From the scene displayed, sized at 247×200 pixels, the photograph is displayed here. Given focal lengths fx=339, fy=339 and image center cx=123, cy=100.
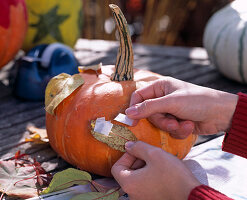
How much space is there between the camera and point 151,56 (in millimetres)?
2465

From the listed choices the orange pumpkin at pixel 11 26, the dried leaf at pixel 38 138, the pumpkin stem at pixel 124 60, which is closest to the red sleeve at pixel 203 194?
the pumpkin stem at pixel 124 60

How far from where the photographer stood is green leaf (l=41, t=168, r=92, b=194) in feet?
3.20

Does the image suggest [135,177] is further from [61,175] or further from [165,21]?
[165,21]

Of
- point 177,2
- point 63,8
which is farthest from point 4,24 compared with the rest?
point 177,2

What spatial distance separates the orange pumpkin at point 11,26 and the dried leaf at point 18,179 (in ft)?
2.46

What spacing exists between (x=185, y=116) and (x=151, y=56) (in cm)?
147

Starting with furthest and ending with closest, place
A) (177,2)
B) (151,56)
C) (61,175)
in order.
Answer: (177,2) < (151,56) < (61,175)

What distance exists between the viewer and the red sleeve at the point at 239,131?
1.04 meters

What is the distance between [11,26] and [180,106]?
1.09 m

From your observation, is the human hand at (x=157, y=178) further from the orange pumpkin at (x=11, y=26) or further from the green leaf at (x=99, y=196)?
the orange pumpkin at (x=11, y=26)

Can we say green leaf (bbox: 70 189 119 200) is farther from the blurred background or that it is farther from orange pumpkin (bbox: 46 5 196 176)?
the blurred background

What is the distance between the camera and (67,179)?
0.98 meters

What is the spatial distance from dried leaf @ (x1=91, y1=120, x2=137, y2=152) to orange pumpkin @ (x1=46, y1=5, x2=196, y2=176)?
14 mm

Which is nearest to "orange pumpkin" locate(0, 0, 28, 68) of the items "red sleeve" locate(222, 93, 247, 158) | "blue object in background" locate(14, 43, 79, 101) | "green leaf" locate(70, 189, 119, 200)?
"blue object in background" locate(14, 43, 79, 101)
